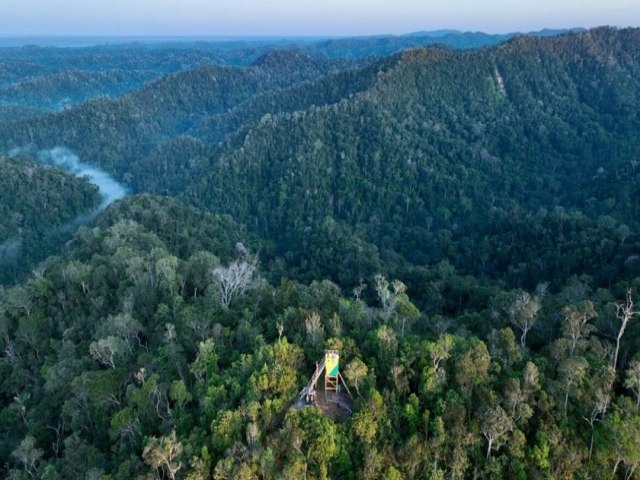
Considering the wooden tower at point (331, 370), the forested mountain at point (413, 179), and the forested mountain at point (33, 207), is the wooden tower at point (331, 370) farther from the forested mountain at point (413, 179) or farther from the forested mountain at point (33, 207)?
the forested mountain at point (33, 207)

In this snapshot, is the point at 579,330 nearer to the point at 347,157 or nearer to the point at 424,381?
the point at 424,381

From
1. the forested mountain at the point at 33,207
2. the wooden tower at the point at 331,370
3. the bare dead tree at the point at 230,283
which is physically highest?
the wooden tower at the point at 331,370

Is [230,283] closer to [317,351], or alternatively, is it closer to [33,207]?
[317,351]

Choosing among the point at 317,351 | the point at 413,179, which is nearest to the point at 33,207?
the point at 413,179

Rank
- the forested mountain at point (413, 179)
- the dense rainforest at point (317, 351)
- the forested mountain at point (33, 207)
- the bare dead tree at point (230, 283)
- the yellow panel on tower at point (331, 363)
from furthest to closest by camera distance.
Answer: the forested mountain at point (413, 179) < the forested mountain at point (33, 207) < the bare dead tree at point (230, 283) < the yellow panel on tower at point (331, 363) < the dense rainforest at point (317, 351)

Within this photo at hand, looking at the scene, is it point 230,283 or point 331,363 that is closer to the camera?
point 331,363

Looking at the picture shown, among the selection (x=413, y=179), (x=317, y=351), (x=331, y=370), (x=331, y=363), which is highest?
(x=331, y=363)

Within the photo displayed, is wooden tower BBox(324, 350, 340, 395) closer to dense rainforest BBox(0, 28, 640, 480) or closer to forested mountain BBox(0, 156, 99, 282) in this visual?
dense rainforest BBox(0, 28, 640, 480)

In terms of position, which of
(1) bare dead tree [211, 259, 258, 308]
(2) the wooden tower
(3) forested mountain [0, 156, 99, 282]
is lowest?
(3) forested mountain [0, 156, 99, 282]

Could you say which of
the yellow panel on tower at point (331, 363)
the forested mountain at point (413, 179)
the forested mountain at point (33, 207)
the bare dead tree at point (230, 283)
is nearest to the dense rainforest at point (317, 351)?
the bare dead tree at point (230, 283)

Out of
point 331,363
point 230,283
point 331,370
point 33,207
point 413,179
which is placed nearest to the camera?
point 331,363

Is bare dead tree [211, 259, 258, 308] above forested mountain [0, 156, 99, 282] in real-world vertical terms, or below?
above

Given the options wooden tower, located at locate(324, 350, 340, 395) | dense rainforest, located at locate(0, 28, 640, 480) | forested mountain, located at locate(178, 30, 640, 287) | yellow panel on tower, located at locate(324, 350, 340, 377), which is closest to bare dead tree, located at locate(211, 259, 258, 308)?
dense rainforest, located at locate(0, 28, 640, 480)

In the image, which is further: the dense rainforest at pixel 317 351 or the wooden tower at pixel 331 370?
the wooden tower at pixel 331 370
